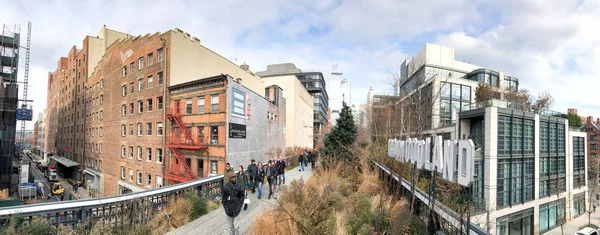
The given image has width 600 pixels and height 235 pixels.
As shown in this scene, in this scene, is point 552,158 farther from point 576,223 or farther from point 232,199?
point 232,199

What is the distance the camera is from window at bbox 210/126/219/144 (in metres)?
21.6

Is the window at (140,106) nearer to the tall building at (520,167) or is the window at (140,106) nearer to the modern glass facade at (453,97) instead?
the tall building at (520,167)

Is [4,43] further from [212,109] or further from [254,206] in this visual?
[254,206]

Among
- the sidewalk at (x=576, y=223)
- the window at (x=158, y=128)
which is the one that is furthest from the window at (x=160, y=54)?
the sidewalk at (x=576, y=223)

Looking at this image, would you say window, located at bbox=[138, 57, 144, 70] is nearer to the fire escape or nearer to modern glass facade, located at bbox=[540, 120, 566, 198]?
the fire escape

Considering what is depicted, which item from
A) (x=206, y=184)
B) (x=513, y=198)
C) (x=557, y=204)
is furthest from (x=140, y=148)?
(x=557, y=204)

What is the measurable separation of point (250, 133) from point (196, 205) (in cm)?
1664

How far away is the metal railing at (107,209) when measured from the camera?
4.92 m

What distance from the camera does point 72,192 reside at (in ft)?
128

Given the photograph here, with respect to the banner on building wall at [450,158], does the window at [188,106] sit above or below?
above

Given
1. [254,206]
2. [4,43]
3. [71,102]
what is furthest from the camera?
[71,102]

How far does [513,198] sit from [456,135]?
7.76m

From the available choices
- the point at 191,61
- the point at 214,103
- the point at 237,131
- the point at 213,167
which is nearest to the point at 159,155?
the point at 213,167

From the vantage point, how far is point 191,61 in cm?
2630
